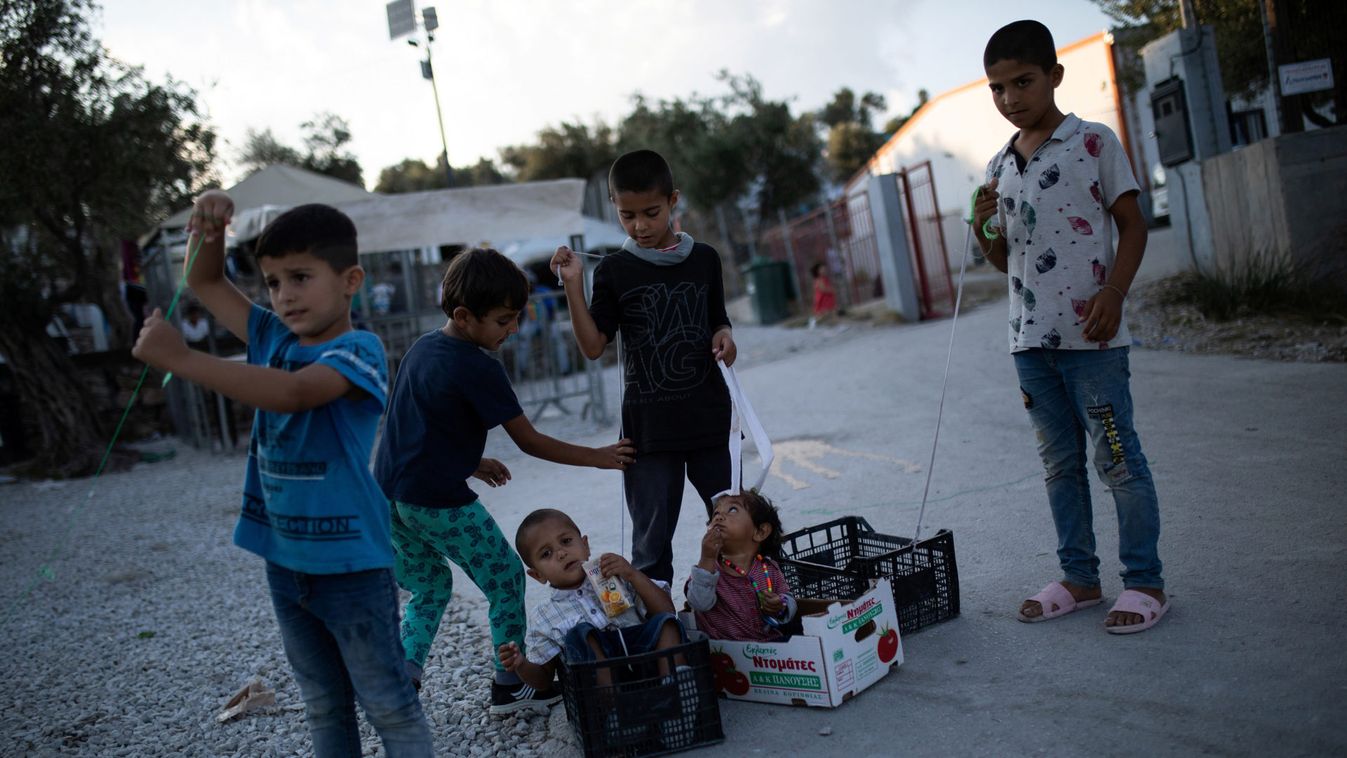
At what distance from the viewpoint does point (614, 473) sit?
8055 mm

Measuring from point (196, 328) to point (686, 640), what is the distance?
14618 mm

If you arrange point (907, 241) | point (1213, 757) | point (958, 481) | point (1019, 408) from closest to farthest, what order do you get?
1. point (1213, 757)
2. point (958, 481)
3. point (1019, 408)
4. point (907, 241)

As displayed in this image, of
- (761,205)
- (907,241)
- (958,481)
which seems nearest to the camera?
(958,481)

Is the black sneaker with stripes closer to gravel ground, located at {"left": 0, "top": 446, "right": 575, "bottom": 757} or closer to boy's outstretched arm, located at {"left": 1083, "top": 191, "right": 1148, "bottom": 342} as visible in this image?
gravel ground, located at {"left": 0, "top": 446, "right": 575, "bottom": 757}

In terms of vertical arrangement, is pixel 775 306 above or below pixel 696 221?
below

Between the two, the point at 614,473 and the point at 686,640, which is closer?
the point at 686,640

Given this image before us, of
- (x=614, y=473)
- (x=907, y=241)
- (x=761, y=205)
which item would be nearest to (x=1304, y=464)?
(x=614, y=473)

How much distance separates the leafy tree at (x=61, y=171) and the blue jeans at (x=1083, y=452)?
41.2 ft

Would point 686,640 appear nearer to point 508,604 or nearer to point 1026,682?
point 508,604

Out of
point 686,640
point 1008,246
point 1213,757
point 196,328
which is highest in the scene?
point 196,328

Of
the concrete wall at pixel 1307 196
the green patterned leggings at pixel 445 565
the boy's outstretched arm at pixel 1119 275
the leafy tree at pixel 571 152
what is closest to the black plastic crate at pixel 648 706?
the green patterned leggings at pixel 445 565

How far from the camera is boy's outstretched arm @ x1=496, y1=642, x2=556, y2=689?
3.31 metres

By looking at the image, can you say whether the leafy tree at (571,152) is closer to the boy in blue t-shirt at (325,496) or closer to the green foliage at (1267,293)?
the green foliage at (1267,293)

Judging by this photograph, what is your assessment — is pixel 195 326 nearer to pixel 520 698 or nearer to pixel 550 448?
pixel 520 698
